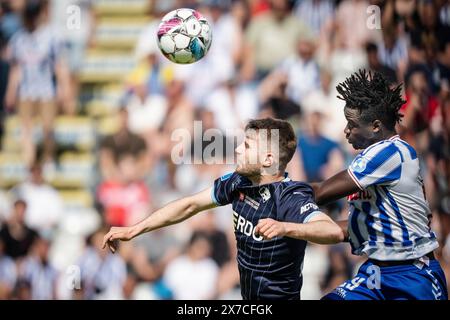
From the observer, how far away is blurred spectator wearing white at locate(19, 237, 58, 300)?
1135 cm

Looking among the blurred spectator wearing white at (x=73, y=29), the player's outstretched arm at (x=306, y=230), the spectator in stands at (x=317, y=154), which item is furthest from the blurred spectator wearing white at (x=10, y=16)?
A: the player's outstretched arm at (x=306, y=230)

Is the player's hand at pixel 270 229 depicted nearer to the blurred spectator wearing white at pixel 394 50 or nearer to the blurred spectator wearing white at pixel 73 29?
the blurred spectator wearing white at pixel 394 50

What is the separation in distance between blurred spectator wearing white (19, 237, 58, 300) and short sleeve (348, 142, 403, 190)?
6.49m

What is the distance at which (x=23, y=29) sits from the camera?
1302 centimetres

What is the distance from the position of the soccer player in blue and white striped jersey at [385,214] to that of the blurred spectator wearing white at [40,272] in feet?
20.1

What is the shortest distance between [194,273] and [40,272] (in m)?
2.17

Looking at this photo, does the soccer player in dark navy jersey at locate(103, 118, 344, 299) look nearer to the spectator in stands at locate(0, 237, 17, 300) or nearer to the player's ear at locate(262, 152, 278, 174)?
the player's ear at locate(262, 152, 278, 174)

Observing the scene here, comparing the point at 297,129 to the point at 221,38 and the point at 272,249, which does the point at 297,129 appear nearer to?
the point at 221,38

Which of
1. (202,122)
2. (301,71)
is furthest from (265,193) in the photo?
(301,71)

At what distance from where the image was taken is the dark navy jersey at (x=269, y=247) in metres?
5.94

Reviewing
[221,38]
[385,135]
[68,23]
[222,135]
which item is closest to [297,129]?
[222,135]

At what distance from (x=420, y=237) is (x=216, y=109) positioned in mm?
6225

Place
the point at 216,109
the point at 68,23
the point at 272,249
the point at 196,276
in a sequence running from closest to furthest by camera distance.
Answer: the point at 272,249, the point at 196,276, the point at 216,109, the point at 68,23

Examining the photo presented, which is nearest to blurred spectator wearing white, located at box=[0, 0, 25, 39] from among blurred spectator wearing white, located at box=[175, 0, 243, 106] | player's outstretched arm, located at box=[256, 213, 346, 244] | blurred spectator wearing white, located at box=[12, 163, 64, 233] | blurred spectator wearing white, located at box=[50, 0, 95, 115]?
blurred spectator wearing white, located at box=[50, 0, 95, 115]
